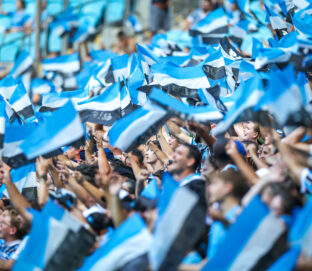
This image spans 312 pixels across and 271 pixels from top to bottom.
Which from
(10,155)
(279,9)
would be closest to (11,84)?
(10,155)

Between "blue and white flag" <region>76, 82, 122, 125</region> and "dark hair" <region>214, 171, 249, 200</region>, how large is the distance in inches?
97.9

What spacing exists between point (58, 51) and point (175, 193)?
1145 centimetres

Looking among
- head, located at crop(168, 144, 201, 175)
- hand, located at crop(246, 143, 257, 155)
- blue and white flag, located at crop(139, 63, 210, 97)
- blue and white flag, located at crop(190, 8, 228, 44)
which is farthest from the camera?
blue and white flag, located at crop(190, 8, 228, 44)

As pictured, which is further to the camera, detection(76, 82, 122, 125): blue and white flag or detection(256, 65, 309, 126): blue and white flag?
detection(76, 82, 122, 125): blue and white flag

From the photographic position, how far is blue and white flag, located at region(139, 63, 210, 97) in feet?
22.6

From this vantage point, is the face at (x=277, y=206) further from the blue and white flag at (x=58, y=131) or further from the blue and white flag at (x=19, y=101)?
the blue and white flag at (x=19, y=101)

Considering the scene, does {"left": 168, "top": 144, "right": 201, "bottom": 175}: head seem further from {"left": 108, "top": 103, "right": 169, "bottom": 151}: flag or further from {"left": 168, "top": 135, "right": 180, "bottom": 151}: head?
{"left": 168, "top": 135, "right": 180, "bottom": 151}: head

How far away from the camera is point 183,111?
5.25 m

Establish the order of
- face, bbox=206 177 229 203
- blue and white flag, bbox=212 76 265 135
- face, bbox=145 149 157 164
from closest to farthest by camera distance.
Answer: face, bbox=206 177 229 203, blue and white flag, bbox=212 76 265 135, face, bbox=145 149 157 164

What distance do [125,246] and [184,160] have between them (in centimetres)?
117

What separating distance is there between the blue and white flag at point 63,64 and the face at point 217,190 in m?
6.85

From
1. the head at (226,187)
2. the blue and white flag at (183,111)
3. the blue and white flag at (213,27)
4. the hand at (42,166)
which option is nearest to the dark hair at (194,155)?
the blue and white flag at (183,111)

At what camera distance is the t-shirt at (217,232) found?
4.14 m

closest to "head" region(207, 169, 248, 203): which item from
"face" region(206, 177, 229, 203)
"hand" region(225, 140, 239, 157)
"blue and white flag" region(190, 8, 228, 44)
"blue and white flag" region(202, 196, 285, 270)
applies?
"face" region(206, 177, 229, 203)
